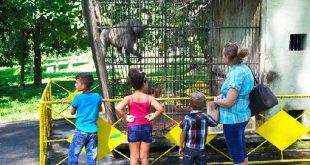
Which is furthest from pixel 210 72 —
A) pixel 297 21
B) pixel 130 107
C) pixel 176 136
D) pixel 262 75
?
pixel 130 107

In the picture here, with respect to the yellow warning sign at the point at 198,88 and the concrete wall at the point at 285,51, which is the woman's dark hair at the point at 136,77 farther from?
the yellow warning sign at the point at 198,88

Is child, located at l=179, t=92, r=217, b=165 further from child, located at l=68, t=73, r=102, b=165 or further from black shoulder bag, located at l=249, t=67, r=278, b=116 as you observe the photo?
child, located at l=68, t=73, r=102, b=165

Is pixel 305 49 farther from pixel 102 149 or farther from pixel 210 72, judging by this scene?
pixel 102 149

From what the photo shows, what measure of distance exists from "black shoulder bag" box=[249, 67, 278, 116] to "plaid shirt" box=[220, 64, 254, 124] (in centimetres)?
13

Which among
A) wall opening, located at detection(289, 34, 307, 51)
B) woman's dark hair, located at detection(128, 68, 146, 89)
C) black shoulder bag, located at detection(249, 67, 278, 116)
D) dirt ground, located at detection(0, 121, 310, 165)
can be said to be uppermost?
wall opening, located at detection(289, 34, 307, 51)

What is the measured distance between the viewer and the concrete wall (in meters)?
7.11

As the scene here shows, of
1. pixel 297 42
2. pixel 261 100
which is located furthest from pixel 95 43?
pixel 297 42

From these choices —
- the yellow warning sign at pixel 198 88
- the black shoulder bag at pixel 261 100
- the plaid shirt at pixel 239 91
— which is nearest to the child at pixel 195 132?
the plaid shirt at pixel 239 91

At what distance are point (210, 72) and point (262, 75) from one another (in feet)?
4.92

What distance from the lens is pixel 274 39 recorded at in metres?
7.16

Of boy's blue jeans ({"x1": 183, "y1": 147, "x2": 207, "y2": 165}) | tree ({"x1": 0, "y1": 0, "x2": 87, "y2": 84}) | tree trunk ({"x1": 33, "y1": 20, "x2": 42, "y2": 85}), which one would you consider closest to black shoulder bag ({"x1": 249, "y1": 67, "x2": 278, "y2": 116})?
boy's blue jeans ({"x1": 183, "y1": 147, "x2": 207, "y2": 165})

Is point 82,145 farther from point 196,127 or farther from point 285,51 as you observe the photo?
point 285,51

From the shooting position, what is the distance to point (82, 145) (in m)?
5.30

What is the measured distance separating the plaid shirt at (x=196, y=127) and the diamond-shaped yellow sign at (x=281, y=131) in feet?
5.55
